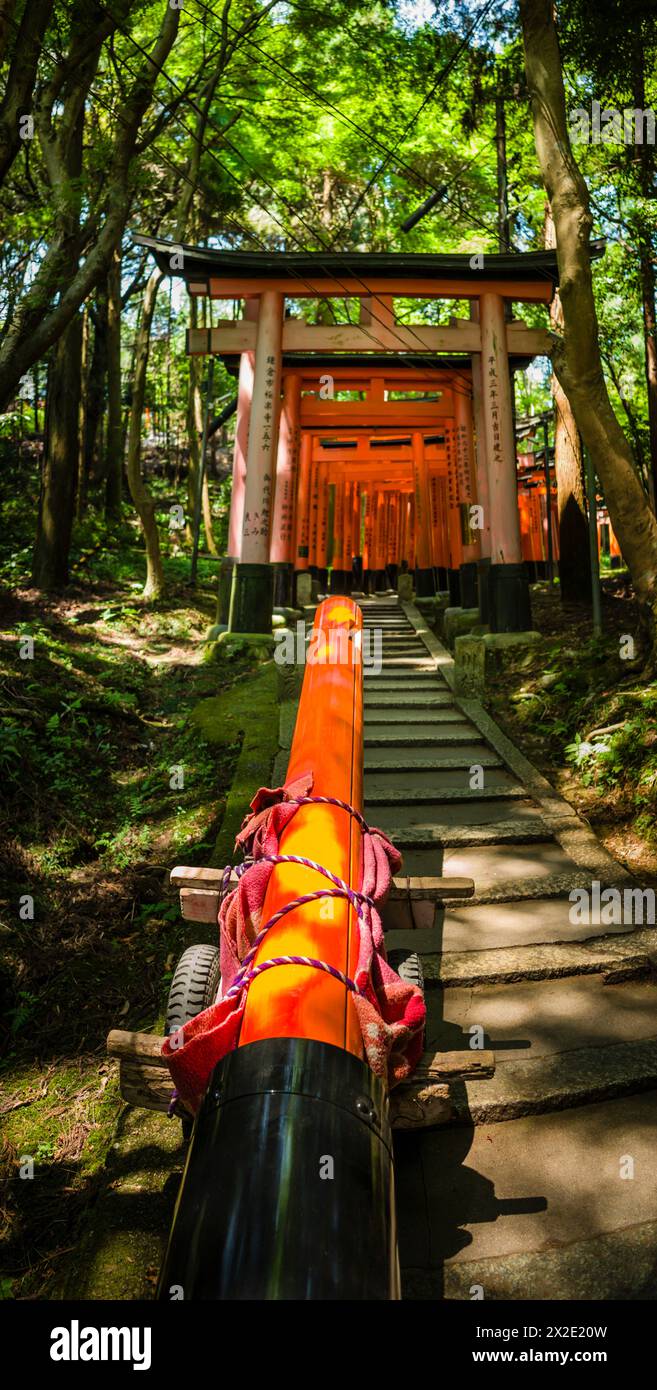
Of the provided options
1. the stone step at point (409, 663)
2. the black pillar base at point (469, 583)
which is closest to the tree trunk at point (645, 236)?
the black pillar base at point (469, 583)

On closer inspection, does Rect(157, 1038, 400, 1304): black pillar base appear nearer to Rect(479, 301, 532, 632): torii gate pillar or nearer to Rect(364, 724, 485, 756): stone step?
Rect(364, 724, 485, 756): stone step

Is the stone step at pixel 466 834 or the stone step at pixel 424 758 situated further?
the stone step at pixel 424 758

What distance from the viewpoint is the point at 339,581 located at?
20.7 meters

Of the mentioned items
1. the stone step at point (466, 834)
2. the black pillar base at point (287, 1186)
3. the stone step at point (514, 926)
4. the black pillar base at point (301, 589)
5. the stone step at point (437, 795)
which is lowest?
the stone step at point (514, 926)

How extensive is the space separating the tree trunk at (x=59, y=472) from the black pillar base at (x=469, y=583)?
251 inches

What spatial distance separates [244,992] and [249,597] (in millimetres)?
9213

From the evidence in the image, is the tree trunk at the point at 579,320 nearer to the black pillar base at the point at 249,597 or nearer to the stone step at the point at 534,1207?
the stone step at the point at 534,1207

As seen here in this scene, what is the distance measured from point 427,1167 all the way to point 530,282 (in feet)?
37.4

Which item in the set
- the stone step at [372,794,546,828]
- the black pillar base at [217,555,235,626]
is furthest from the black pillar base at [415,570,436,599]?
the stone step at [372,794,546,828]

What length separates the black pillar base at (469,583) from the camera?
13906mm

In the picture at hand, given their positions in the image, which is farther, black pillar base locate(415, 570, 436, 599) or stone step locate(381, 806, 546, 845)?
black pillar base locate(415, 570, 436, 599)

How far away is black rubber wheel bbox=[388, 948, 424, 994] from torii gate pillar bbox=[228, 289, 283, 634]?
8191 mm

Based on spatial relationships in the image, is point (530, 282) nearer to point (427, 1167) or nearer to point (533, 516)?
point (533, 516)

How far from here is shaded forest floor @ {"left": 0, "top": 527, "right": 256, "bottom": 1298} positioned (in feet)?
11.2
